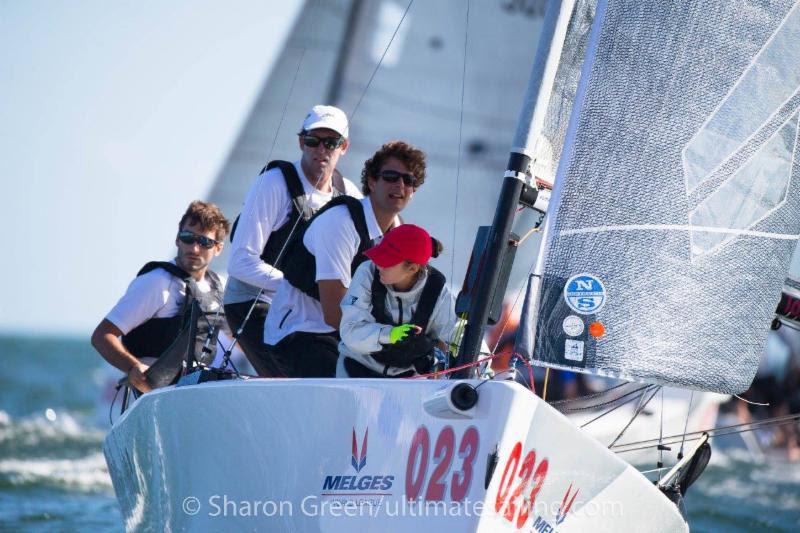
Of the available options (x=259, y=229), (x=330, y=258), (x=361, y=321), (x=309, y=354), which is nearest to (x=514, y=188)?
(x=361, y=321)

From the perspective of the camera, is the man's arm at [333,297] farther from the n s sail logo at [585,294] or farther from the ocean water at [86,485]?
the ocean water at [86,485]

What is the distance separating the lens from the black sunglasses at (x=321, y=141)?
5.19m

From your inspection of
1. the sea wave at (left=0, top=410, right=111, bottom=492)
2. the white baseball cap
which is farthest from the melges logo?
the sea wave at (left=0, top=410, right=111, bottom=492)

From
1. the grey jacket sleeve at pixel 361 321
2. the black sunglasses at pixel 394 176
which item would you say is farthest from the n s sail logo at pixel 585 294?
the black sunglasses at pixel 394 176

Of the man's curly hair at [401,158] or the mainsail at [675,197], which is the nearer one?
the mainsail at [675,197]

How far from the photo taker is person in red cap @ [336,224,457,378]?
3.97m

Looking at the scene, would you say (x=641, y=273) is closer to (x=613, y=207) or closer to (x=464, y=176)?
(x=613, y=207)

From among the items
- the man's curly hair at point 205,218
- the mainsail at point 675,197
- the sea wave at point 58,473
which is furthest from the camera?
the sea wave at point 58,473

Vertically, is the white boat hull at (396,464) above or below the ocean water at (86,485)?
above

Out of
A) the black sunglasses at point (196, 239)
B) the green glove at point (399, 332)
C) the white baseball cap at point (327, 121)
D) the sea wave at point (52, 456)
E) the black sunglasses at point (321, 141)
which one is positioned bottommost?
the sea wave at point (52, 456)

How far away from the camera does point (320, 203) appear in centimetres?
531

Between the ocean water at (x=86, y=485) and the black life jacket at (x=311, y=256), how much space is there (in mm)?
2979

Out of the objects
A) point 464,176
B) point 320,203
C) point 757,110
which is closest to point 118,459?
point 320,203

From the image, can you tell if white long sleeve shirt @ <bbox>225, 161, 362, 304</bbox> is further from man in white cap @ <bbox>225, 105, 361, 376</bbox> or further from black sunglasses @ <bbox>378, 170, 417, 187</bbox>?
black sunglasses @ <bbox>378, 170, 417, 187</bbox>
